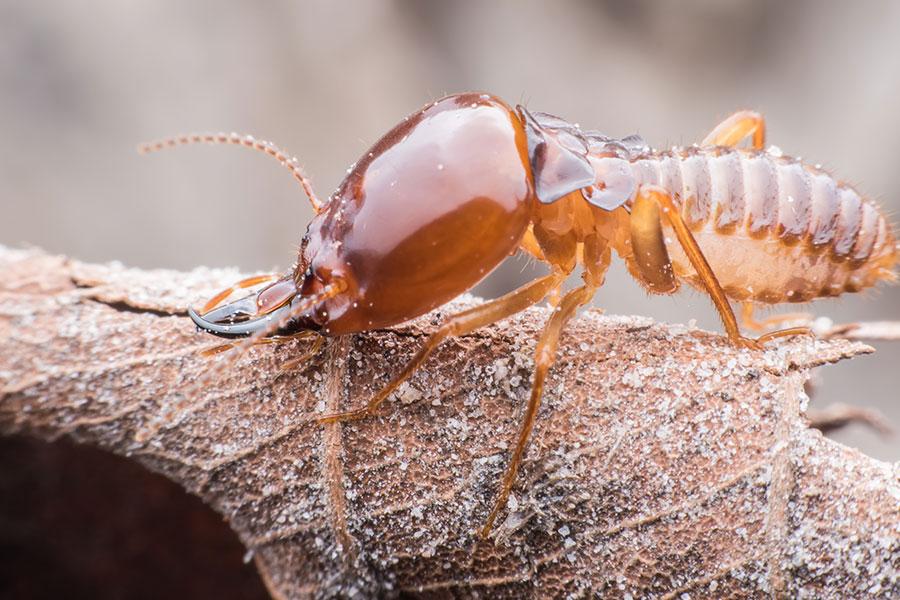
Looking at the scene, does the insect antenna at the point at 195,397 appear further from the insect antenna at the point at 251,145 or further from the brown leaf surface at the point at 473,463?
the insect antenna at the point at 251,145

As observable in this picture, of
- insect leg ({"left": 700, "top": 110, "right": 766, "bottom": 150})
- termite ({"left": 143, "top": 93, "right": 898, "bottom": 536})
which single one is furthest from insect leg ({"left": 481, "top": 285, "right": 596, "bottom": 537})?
insect leg ({"left": 700, "top": 110, "right": 766, "bottom": 150})

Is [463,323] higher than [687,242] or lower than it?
higher

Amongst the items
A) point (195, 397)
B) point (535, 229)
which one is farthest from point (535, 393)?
point (195, 397)

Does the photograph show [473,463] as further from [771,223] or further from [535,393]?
[771,223]

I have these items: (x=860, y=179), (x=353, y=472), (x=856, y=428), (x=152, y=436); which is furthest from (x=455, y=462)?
(x=860, y=179)

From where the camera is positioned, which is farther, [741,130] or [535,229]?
[741,130]

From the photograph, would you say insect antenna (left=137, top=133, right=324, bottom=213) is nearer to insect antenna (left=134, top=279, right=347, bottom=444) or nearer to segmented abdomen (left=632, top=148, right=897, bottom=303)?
insect antenna (left=134, top=279, right=347, bottom=444)

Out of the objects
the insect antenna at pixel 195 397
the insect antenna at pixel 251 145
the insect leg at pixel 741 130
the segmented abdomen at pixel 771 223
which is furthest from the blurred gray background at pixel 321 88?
the insect antenna at pixel 195 397
